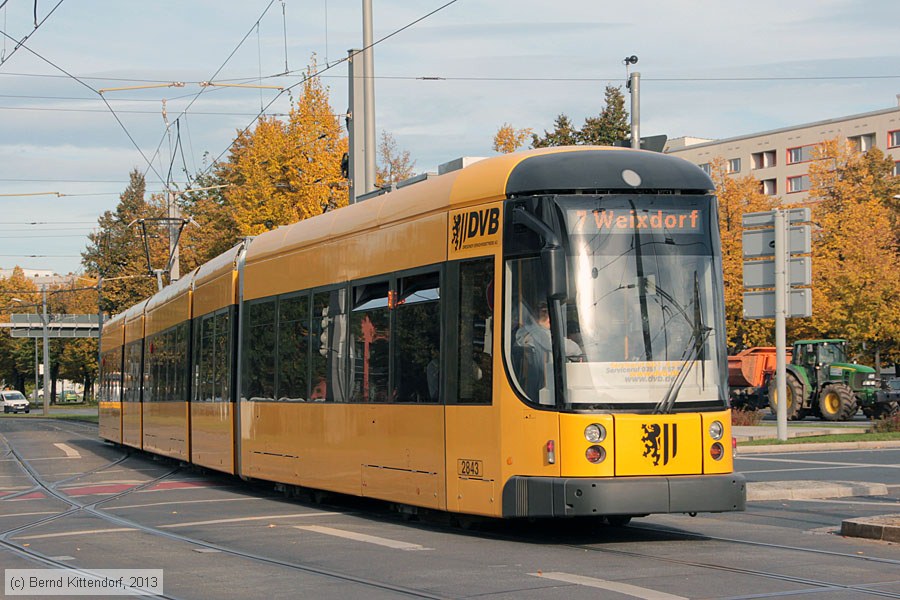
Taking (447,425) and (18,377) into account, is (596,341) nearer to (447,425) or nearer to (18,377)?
(447,425)

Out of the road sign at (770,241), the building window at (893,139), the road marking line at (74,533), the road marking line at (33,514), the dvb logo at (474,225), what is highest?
the building window at (893,139)

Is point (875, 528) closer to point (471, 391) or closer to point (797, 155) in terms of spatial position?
point (471, 391)

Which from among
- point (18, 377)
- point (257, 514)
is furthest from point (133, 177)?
point (257, 514)

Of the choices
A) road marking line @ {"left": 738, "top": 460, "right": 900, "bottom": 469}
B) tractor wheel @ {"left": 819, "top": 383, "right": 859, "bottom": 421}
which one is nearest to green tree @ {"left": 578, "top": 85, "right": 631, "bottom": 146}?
tractor wheel @ {"left": 819, "top": 383, "right": 859, "bottom": 421}

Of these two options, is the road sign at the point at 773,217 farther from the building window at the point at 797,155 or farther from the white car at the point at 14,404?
the white car at the point at 14,404

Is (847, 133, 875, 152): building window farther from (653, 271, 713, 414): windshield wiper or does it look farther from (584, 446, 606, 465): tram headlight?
(584, 446, 606, 465): tram headlight

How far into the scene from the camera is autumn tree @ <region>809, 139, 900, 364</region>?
51.1m

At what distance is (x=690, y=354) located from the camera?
1103 centimetres

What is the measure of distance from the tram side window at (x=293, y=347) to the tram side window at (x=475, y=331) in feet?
13.0

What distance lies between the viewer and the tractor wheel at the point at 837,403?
3953 centimetres

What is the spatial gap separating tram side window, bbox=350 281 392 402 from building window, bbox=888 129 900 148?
75.4 meters

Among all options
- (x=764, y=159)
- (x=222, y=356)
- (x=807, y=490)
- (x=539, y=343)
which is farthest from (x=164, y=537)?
(x=764, y=159)

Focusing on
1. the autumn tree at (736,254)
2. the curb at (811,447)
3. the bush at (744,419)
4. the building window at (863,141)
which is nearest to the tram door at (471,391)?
the curb at (811,447)

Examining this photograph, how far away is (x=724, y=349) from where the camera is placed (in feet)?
37.1
